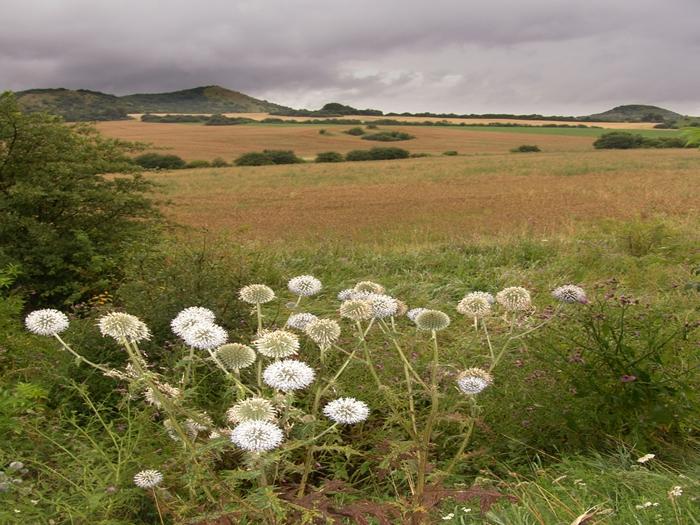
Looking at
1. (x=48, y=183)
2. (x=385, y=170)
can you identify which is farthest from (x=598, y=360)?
(x=385, y=170)

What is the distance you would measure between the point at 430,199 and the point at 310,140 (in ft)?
146

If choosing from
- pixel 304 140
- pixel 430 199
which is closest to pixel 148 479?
pixel 430 199

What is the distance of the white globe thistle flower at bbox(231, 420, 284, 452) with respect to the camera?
181 cm

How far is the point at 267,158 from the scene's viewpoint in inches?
1953

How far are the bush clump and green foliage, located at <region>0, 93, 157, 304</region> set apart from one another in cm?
5964

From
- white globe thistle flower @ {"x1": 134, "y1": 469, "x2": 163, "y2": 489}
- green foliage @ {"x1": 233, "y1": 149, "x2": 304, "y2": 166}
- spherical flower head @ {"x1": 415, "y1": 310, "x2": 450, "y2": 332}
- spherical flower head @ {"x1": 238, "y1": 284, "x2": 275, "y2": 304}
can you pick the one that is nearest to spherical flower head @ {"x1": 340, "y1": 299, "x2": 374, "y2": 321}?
spherical flower head @ {"x1": 415, "y1": 310, "x2": 450, "y2": 332}

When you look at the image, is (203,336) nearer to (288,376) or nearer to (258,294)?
(288,376)

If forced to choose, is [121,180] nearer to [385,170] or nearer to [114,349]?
[114,349]

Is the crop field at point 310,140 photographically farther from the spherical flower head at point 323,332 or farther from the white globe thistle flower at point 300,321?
the spherical flower head at point 323,332

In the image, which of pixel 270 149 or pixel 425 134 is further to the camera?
pixel 425 134

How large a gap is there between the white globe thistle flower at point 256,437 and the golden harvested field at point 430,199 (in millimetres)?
7148

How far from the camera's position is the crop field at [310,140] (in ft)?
183

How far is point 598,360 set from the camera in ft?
12.3

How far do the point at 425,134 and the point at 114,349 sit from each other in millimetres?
70519
